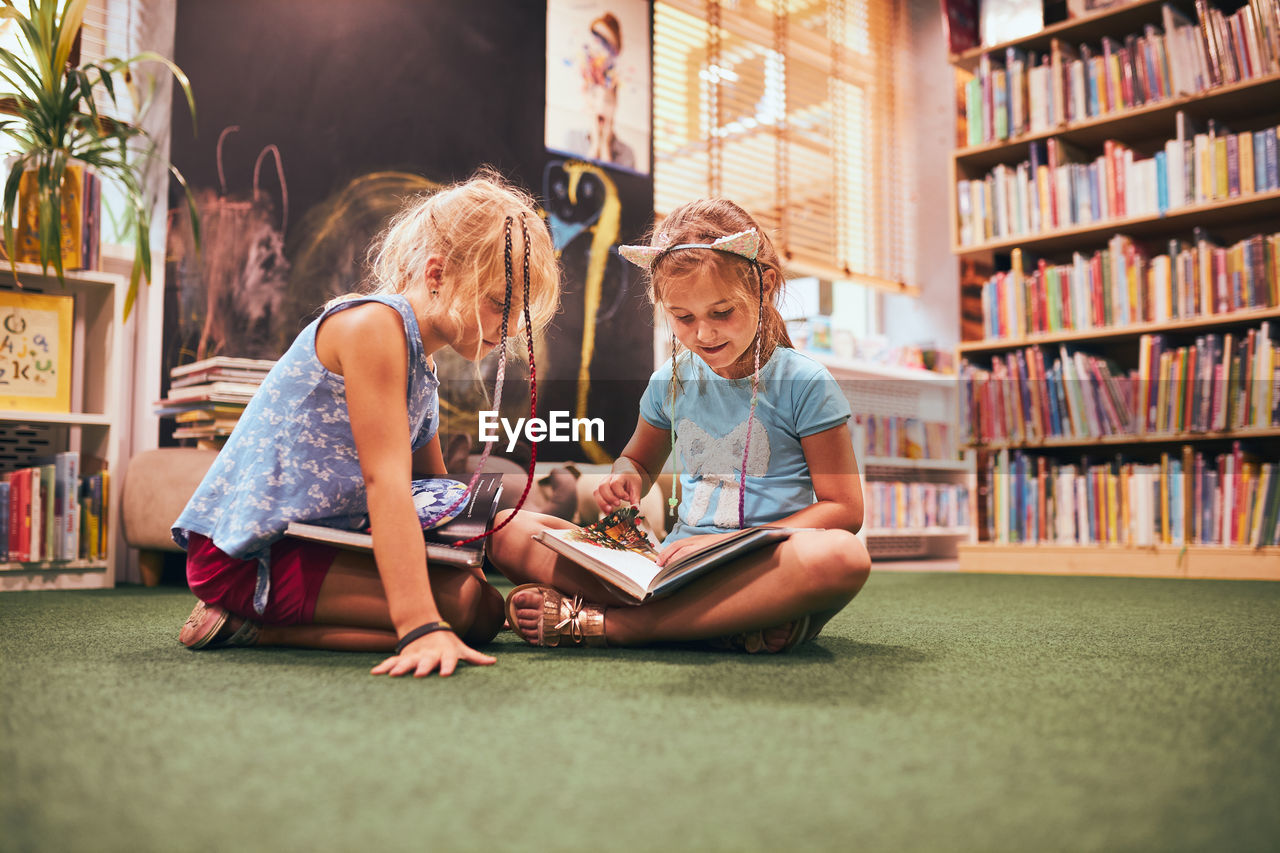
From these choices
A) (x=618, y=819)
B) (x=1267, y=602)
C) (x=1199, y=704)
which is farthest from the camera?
(x=1267, y=602)

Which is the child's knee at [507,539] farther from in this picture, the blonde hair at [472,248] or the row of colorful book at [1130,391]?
the row of colorful book at [1130,391]

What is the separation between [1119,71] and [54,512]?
3384 mm

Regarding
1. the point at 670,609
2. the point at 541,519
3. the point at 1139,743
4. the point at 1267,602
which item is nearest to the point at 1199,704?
the point at 1139,743

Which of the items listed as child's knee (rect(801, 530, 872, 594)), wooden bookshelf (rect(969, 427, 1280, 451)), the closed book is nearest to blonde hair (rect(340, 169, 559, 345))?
child's knee (rect(801, 530, 872, 594))

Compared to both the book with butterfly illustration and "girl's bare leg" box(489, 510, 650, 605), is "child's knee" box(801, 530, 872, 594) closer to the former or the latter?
"girl's bare leg" box(489, 510, 650, 605)

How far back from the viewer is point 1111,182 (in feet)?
→ 10.00

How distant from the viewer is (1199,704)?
32.5 inches

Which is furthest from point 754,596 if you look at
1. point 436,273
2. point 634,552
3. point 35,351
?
point 35,351

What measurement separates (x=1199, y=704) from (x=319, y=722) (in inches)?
30.1

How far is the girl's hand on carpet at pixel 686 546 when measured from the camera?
3.50 feet

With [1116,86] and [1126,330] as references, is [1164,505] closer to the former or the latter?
[1126,330]

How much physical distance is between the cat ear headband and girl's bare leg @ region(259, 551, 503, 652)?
495 mm

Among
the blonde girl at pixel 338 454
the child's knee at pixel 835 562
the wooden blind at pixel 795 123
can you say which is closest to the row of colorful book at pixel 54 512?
the blonde girl at pixel 338 454

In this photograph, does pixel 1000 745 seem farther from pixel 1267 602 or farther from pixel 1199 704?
pixel 1267 602
